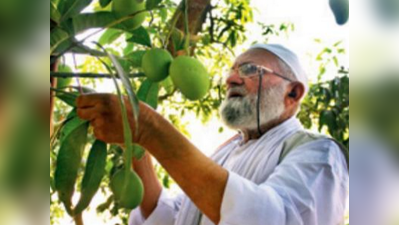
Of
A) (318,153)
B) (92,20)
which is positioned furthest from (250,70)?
(92,20)

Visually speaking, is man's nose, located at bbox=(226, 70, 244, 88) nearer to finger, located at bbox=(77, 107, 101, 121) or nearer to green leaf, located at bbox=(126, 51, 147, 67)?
green leaf, located at bbox=(126, 51, 147, 67)

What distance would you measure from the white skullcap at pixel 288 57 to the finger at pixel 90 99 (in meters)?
0.94

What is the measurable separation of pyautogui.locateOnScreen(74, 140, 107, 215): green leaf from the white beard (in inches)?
32.4

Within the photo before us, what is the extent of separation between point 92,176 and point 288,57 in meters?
1.07

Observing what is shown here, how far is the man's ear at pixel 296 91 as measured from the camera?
1.59 meters

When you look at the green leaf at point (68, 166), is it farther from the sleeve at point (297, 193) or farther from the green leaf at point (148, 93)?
the sleeve at point (297, 193)

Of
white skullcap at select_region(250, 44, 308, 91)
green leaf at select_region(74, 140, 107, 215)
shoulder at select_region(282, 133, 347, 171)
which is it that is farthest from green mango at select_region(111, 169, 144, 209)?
white skullcap at select_region(250, 44, 308, 91)

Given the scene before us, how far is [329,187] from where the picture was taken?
114 cm

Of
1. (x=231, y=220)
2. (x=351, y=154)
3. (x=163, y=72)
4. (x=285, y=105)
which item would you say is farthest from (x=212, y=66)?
(x=351, y=154)

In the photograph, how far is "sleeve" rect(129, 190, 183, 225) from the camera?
4.70 feet

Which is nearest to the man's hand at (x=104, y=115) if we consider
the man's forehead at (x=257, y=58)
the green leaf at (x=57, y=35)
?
the green leaf at (x=57, y=35)

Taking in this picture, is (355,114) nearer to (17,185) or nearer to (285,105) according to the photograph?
(17,185)

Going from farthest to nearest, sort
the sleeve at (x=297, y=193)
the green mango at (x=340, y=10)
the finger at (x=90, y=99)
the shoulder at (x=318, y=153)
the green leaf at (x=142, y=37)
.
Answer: the shoulder at (x=318, y=153)
the sleeve at (x=297, y=193)
the green leaf at (x=142, y=37)
the finger at (x=90, y=99)
the green mango at (x=340, y=10)

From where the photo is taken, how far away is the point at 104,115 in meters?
0.71
